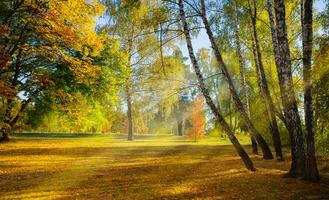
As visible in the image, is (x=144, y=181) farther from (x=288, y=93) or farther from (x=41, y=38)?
(x=41, y=38)

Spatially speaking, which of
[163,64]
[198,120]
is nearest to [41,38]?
[163,64]

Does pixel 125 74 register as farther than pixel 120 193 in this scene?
Yes

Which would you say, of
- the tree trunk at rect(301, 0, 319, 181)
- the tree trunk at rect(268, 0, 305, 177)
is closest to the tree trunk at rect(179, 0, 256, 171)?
the tree trunk at rect(268, 0, 305, 177)

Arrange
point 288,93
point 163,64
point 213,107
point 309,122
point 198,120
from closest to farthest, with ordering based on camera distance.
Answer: point 309,122 → point 288,93 → point 213,107 → point 163,64 → point 198,120

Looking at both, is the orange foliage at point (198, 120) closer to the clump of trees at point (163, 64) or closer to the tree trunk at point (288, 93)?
the clump of trees at point (163, 64)

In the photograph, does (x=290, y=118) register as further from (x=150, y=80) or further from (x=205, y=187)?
(x=150, y=80)

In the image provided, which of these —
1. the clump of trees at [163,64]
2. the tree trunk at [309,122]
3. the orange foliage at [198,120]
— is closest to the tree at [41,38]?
the clump of trees at [163,64]

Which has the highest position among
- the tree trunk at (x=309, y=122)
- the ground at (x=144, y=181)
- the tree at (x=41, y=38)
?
the tree at (x=41, y=38)

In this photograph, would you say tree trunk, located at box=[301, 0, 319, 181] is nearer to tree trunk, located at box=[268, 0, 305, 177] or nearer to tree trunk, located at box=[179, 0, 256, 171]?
tree trunk, located at box=[268, 0, 305, 177]

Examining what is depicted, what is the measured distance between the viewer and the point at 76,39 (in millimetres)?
15703

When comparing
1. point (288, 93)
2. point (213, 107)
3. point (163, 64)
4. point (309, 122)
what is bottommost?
point (309, 122)

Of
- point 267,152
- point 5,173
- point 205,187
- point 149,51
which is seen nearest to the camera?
point 205,187

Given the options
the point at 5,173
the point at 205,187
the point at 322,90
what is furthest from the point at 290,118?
the point at 5,173

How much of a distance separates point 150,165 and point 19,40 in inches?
343
